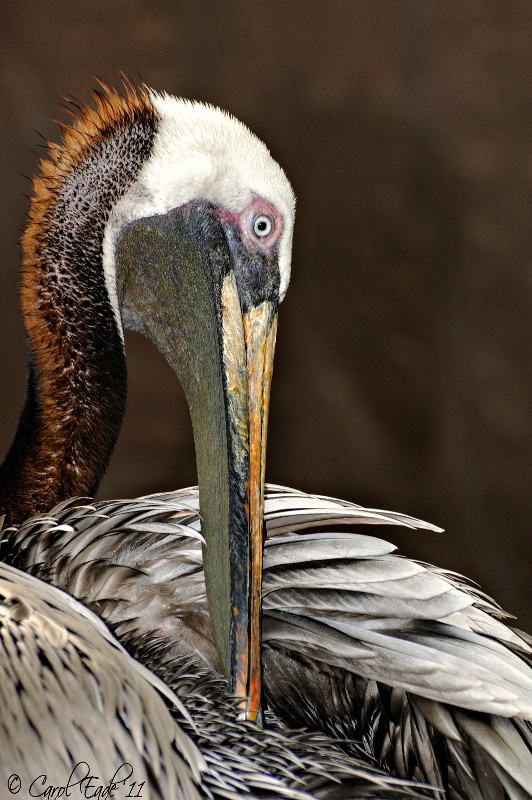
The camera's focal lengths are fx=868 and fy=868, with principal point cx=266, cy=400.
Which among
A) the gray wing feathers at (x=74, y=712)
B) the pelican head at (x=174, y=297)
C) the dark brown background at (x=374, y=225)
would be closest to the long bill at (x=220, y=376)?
the pelican head at (x=174, y=297)

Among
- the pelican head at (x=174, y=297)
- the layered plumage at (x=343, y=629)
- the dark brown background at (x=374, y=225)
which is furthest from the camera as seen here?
the dark brown background at (x=374, y=225)

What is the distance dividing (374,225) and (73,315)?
981 mm

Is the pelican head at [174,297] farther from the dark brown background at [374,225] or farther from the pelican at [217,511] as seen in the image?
the dark brown background at [374,225]

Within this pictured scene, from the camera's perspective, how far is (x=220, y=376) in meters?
0.89

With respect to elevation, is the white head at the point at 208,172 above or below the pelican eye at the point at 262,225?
above

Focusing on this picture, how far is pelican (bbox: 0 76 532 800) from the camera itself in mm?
742

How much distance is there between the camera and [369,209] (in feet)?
5.99

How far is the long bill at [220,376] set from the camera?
32.0 inches

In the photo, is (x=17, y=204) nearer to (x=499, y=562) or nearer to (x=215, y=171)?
(x=215, y=171)

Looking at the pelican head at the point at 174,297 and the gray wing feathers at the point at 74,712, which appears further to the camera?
the pelican head at the point at 174,297

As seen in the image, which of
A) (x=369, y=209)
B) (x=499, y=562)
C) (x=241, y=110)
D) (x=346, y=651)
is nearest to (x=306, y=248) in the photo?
(x=369, y=209)

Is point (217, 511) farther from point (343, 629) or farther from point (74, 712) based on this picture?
point (74, 712)

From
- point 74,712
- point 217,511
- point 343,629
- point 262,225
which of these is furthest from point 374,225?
point 74,712

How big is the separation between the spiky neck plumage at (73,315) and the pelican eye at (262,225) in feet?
0.49
